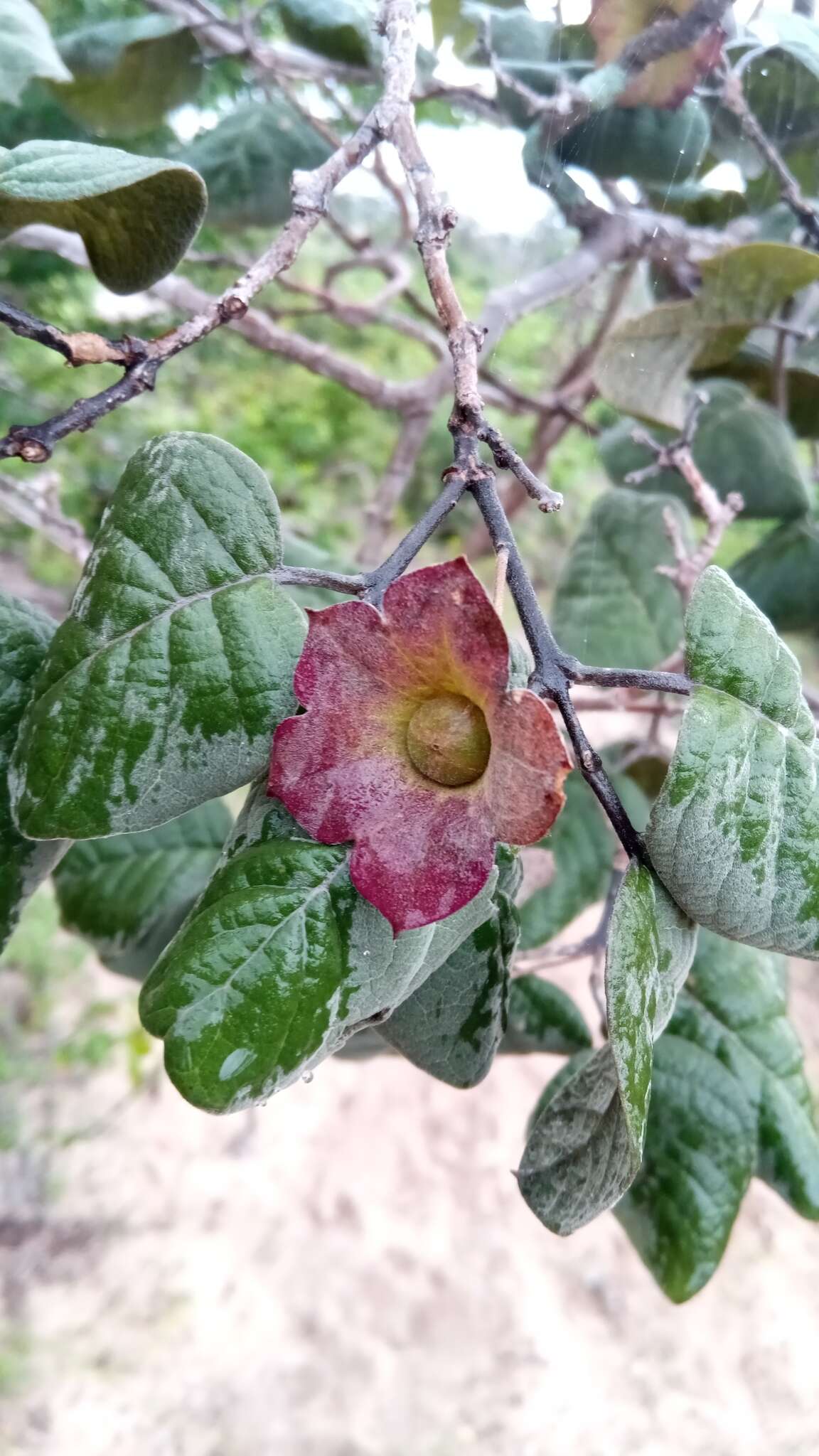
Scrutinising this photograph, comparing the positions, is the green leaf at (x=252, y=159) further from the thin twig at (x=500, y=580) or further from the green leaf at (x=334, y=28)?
the thin twig at (x=500, y=580)

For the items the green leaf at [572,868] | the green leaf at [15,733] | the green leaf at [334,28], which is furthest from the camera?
the green leaf at [334,28]

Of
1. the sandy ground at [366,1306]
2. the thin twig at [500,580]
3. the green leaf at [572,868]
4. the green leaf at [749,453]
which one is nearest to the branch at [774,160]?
the green leaf at [749,453]

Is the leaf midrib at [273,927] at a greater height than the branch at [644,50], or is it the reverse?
the branch at [644,50]

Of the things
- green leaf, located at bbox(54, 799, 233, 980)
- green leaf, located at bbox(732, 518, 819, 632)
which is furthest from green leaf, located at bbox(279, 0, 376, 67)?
green leaf, located at bbox(54, 799, 233, 980)

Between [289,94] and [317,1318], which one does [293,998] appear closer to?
[289,94]

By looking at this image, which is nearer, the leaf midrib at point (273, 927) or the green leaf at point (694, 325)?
the leaf midrib at point (273, 927)

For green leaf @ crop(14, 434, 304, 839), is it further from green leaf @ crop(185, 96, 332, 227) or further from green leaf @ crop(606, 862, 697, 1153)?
green leaf @ crop(185, 96, 332, 227)
